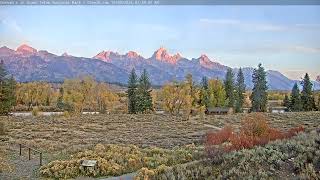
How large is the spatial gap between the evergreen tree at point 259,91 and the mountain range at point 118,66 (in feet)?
0.42

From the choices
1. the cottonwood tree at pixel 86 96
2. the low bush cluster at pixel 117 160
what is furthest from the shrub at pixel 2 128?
the low bush cluster at pixel 117 160

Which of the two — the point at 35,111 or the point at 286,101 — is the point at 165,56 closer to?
the point at 286,101

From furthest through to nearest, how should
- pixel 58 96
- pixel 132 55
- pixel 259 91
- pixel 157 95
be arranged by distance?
pixel 58 96, pixel 157 95, pixel 132 55, pixel 259 91

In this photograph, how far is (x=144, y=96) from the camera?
11461 mm

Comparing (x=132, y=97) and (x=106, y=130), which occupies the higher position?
(x=132, y=97)

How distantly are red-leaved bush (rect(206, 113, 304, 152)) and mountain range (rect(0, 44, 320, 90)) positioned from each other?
0.70 m

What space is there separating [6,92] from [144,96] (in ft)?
11.1

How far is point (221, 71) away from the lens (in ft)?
30.7

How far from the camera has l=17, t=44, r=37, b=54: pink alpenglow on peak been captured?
8.96 m

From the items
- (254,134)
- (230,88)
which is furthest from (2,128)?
(254,134)

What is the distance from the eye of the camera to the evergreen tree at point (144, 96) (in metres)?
10.9

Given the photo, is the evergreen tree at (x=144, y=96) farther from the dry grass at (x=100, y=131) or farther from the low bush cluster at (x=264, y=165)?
the low bush cluster at (x=264, y=165)

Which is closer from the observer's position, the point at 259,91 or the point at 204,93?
the point at 259,91

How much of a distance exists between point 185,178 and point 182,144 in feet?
9.59
